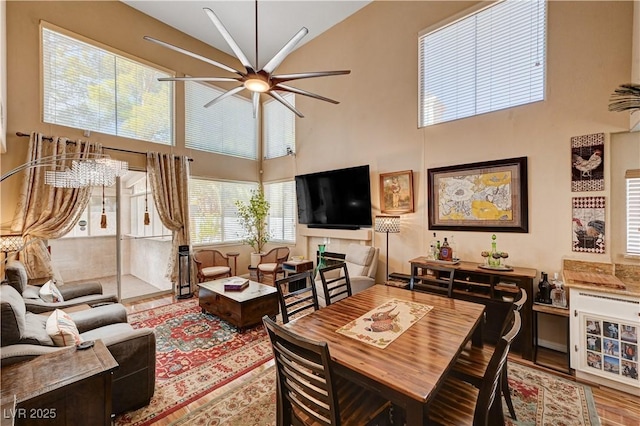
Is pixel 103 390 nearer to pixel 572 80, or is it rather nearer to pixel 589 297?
pixel 589 297

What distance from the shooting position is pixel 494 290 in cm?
288

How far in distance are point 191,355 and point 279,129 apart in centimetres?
486

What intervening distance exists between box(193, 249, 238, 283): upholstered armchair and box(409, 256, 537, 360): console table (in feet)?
11.5

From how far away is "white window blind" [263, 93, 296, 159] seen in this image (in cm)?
587

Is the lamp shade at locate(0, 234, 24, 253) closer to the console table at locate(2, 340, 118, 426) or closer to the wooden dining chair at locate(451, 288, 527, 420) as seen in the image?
the console table at locate(2, 340, 118, 426)

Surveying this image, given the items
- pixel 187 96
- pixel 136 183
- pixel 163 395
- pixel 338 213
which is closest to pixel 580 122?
pixel 338 213

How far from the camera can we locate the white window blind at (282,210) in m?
5.90

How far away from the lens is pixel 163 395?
2.19 meters

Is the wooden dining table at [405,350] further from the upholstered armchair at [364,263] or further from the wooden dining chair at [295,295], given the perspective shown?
the upholstered armchair at [364,263]

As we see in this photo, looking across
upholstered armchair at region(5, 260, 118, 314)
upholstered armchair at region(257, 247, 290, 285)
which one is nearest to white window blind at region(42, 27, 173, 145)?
upholstered armchair at region(5, 260, 118, 314)

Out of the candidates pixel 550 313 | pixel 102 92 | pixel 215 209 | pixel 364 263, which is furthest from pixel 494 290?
pixel 102 92

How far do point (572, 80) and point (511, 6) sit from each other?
4.05 ft

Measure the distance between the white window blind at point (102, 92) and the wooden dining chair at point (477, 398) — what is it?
220 inches

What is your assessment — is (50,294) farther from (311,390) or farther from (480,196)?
(480,196)
